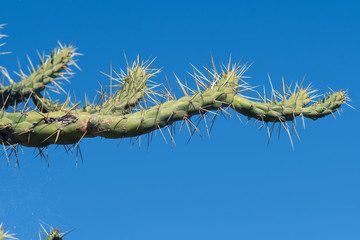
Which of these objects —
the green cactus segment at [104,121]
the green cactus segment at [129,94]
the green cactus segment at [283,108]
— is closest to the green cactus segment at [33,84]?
the green cactus segment at [129,94]

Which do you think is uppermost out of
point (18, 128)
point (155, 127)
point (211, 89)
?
point (211, 89)

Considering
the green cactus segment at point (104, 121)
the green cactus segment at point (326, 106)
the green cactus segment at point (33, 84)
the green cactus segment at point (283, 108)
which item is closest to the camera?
the green cactus segment at point (104, 121)

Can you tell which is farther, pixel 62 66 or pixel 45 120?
pixel 62 66

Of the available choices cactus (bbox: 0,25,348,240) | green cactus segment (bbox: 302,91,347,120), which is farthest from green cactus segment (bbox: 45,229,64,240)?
green cactus segment (bbox: 302,91,347,120)

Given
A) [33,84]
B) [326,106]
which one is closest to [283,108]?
[326,106]

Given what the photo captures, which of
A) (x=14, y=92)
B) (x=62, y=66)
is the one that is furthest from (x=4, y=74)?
(x=62, y=66)

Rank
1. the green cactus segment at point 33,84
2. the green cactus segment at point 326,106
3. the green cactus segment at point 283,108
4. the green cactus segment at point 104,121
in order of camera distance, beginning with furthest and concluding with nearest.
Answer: the green cactus segment at point 33,84
the green cactus segment at point 326,106
the green cactus segment at point 283,108
the green cactus segment at point 104,121

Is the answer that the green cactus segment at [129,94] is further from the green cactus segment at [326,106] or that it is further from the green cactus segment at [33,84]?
the green cactus segment at [326,106]

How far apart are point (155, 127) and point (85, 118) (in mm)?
442

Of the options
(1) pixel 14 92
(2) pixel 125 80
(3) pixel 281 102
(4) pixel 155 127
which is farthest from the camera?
(2) pixel 125 80

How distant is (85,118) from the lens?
11.8 ft

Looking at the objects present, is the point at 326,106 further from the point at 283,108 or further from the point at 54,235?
the point at 54,235

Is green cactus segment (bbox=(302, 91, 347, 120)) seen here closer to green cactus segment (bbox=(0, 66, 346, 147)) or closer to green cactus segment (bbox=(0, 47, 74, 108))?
green cactus segment (bbox=(0, 66, 346, 147))

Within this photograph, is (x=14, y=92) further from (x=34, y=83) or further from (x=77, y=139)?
(x=77, y=139)
